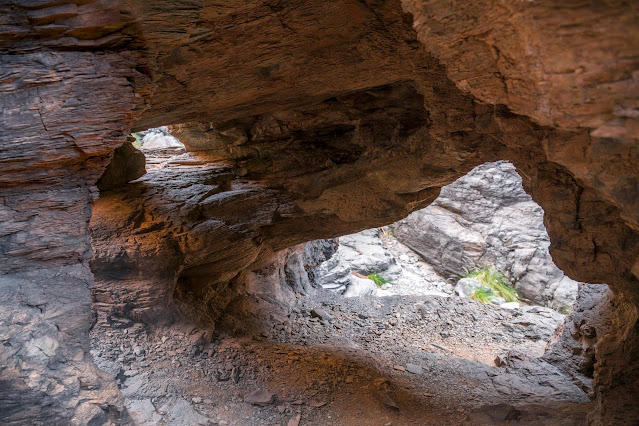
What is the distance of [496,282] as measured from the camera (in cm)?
1405

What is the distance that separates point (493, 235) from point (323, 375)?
1023 centimetres

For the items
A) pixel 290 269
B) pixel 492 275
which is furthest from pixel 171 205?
pixel 492 275

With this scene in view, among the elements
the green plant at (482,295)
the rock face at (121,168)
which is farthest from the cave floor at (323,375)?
the green plant at (482,295)

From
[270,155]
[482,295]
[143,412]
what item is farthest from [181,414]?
[482,295]

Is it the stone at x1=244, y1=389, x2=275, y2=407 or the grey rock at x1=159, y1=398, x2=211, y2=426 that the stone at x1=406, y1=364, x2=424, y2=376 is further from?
the grey rock at x1=159, y1=398, x2=211, y2=426

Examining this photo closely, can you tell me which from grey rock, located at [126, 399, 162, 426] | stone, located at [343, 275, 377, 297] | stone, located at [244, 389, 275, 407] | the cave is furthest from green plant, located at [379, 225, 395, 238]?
grey rock, located at [126, 399, 162, 426]

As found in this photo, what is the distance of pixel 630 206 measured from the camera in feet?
8.11

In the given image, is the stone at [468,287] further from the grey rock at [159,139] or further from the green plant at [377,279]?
the grey rock at [159,139]

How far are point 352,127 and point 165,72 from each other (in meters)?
2.98

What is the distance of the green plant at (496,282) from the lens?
13781 mm

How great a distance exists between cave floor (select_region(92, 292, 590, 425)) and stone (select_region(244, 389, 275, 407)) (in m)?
0.05

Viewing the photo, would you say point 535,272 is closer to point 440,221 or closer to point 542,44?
point 440,221

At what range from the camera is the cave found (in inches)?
98.8

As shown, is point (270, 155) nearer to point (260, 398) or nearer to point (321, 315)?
point (321, 315)
